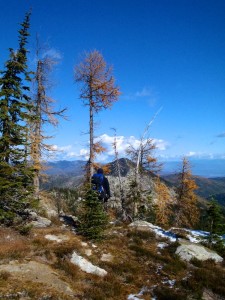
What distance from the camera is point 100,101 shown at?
2200 cm

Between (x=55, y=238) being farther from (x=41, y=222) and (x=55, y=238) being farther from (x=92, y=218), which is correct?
(x=41, y=222)

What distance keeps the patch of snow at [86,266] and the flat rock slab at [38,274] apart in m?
1.22

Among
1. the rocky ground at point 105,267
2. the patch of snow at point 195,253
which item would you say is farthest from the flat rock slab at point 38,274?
the patch of snow at point 195,253

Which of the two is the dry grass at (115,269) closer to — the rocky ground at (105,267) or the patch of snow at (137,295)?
the rocky ground at (105,267)

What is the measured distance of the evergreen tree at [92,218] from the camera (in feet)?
46.1

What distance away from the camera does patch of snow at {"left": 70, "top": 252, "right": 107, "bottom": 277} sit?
10.5 metres

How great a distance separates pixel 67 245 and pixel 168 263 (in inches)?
184

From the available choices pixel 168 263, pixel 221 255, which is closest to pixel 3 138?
pixel 168 263

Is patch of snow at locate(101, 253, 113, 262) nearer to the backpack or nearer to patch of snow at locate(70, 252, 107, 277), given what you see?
patch of snow at locate(70, 252, 107, 277)

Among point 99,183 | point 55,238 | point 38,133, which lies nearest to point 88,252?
point 55,238

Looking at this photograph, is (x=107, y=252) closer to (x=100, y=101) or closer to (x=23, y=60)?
(x=23, y=60)

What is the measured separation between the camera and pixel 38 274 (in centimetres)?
920

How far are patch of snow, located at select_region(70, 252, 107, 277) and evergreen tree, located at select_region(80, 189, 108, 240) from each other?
284cm

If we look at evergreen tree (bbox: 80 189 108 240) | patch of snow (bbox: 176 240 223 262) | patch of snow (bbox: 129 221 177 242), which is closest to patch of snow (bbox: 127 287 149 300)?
patch of snow (bbox: 176 240 223 262)
